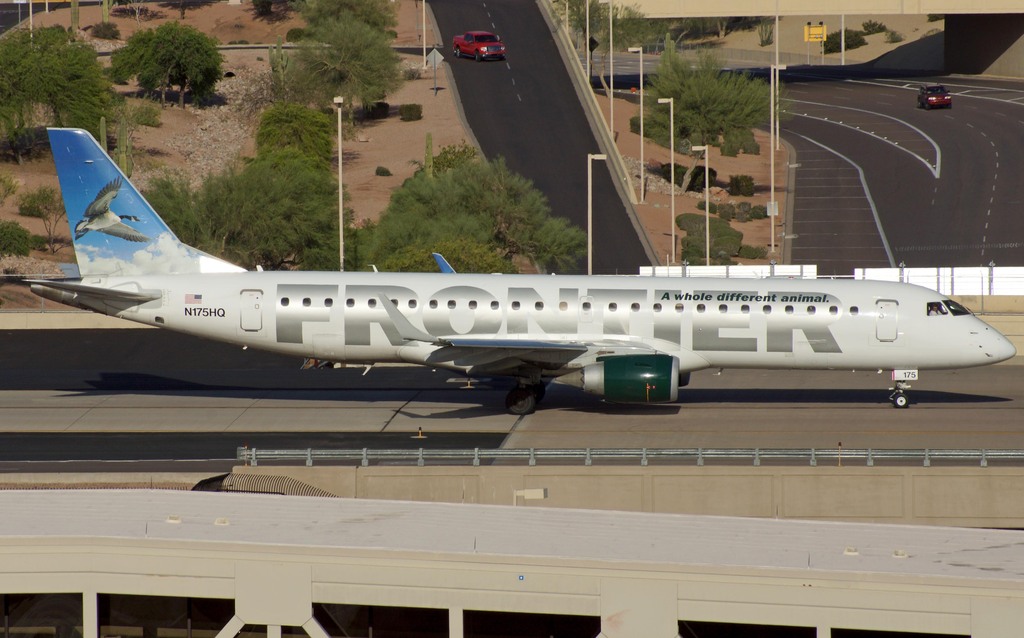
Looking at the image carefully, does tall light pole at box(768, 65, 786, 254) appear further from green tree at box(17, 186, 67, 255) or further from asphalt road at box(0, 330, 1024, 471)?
green tree at box(17, 186, 67, 255)

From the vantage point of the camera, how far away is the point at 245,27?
14062 cm

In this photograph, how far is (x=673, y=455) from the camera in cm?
2812

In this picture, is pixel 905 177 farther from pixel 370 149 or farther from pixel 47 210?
pixel 47 210

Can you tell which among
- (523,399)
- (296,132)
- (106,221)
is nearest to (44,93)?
(296,132)

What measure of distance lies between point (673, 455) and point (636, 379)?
6611mm

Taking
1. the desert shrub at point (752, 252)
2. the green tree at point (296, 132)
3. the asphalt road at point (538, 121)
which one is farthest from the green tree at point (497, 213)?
the green tree at point (296, 132)

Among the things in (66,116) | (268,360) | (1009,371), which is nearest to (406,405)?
→ (268,360)

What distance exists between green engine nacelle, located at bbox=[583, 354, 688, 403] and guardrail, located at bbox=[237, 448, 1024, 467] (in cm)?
602

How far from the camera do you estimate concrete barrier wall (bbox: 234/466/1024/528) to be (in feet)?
88.5

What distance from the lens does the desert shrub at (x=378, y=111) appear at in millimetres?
107062

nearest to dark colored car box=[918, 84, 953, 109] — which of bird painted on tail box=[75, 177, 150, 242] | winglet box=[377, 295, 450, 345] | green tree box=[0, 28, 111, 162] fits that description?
green tree box=[0, 28, 111, 162]

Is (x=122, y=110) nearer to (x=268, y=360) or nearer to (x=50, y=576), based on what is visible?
(x=268, y=360)

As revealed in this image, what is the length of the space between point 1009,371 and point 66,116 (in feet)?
238

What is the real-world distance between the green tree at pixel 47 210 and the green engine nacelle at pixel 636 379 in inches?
2121
